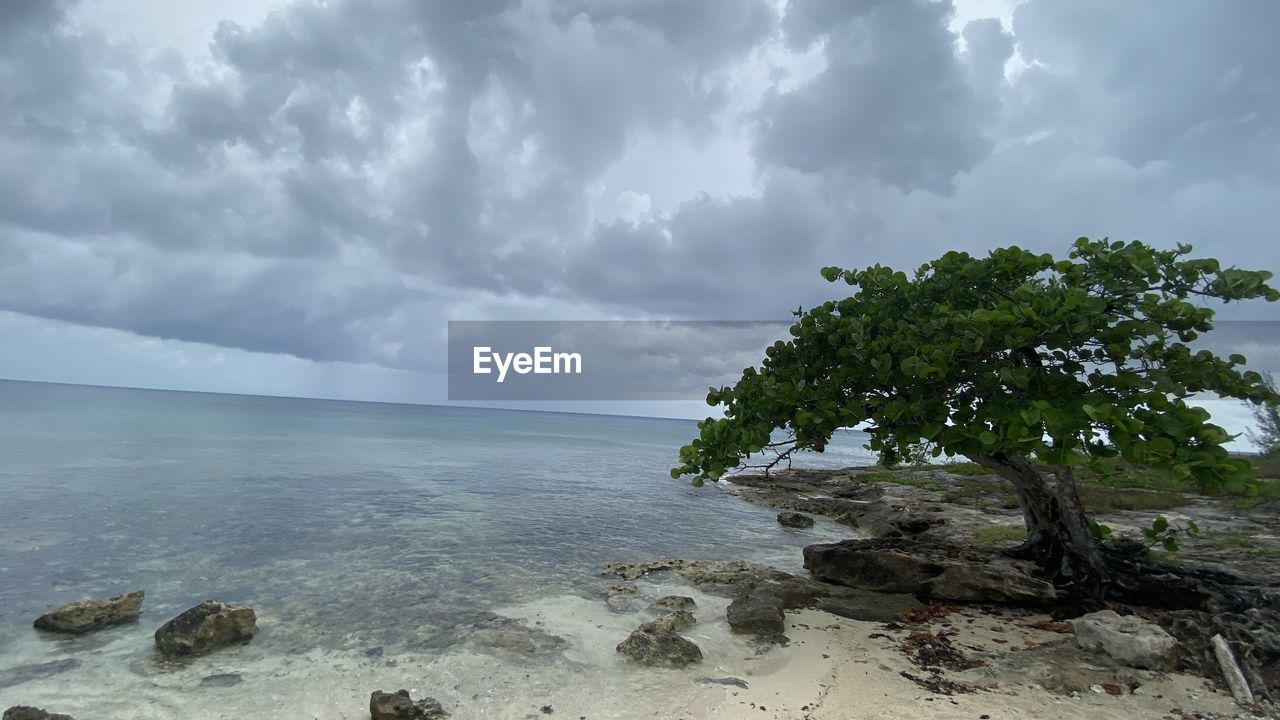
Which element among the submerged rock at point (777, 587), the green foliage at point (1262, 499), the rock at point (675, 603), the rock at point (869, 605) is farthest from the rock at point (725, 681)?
the green foliage at point (1262, 499)

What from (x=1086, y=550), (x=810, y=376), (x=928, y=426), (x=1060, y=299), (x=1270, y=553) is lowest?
(x=1270, y=553)

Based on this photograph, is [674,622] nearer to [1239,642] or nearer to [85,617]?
[1239,642]

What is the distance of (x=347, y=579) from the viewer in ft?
43.8

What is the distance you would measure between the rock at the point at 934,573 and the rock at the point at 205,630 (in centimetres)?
1124

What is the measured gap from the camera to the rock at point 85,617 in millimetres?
9781

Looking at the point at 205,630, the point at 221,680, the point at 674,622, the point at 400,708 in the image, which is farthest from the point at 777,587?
the point at 205,630

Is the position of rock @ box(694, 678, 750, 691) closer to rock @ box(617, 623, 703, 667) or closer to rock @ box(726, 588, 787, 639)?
rock @ box(617, 623, 703, 667)

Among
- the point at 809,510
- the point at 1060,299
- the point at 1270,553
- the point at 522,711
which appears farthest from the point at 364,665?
the point at 809,510

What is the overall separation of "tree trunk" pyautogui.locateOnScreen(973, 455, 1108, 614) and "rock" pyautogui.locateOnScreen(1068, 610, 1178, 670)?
2.07m

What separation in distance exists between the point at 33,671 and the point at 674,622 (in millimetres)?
9568

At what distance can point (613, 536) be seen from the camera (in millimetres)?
19781

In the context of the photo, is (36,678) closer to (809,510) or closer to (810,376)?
(810,376)

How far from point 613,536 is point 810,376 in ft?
39.2

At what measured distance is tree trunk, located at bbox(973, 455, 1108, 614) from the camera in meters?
10.1
